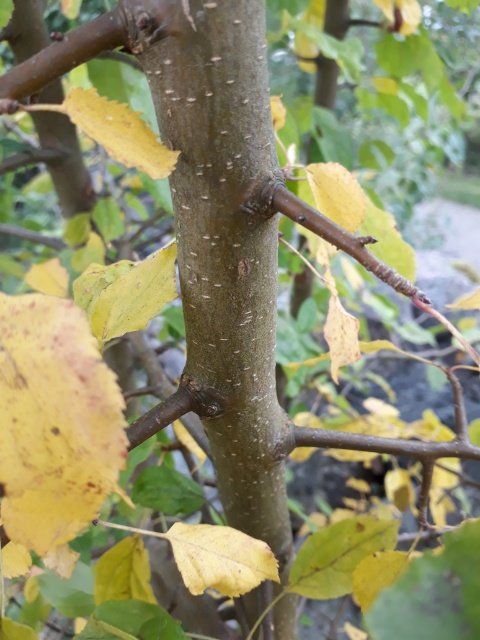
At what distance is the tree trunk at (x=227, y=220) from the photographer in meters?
0.17

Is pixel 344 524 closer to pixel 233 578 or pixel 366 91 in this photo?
pixel 233 578

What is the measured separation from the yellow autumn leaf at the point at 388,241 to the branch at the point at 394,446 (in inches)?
4.1

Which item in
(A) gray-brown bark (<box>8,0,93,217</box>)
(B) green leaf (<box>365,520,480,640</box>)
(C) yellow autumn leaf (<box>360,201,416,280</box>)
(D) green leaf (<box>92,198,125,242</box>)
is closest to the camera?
(B) green leaf (<box>365,520,480,640</box>)

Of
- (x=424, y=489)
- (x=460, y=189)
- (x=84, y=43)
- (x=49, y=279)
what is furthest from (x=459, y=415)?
(x=460, y=189)

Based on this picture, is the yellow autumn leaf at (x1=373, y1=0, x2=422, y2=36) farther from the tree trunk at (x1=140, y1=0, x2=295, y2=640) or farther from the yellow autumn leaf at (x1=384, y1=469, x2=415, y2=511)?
the yellow autumn leaf at (x1=384, y1=469, x2=415, y2=511)

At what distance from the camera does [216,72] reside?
0.18 metres

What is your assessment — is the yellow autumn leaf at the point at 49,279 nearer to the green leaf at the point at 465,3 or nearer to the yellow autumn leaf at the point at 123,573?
the yellow autumn leaf at the point at 123,573

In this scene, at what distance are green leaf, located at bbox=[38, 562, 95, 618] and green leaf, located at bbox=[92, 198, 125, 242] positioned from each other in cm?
33

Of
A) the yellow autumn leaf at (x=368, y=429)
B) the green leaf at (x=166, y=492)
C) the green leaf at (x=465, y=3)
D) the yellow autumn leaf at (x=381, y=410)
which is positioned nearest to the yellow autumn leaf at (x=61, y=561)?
the green leaf at (x=166, y=492)

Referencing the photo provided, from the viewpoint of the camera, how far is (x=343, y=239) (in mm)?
182

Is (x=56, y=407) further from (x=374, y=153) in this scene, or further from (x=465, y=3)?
(x=374, y=153)

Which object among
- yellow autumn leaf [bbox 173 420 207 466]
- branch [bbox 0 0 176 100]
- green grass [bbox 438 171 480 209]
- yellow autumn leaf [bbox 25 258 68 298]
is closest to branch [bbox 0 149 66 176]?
yellow autumn leaf [bbox 25 258 68 298]

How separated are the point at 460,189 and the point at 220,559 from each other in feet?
14.9

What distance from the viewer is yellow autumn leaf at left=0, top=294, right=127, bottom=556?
0.14 metres
